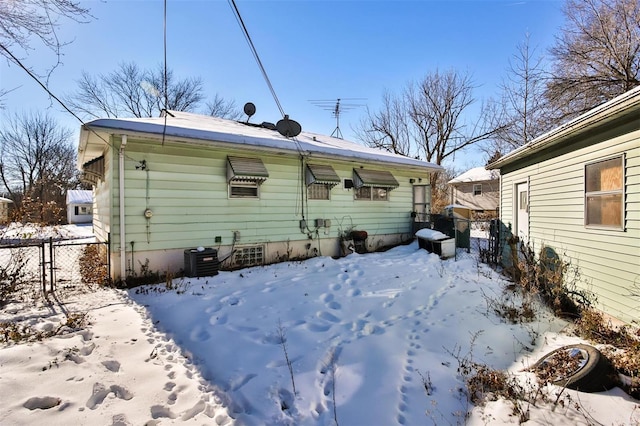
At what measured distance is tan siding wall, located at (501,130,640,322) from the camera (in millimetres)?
4160

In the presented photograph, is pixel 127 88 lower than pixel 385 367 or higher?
higher

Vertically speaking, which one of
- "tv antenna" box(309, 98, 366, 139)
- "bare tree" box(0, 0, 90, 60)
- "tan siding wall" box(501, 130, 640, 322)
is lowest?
"tan siding wall" box(501, 130, 640, 322)

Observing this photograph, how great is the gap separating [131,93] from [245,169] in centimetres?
2193

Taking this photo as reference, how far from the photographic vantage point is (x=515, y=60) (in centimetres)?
1581

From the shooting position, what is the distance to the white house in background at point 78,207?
27078 mm

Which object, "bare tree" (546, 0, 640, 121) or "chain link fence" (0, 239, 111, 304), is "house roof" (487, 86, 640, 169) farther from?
"chain link fence" (0, 239, 111, 304)

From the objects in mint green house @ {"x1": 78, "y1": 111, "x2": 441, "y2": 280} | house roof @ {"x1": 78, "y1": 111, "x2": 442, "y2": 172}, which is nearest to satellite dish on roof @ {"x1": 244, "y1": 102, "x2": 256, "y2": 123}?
mint green house @ {"x1": 78, "y1": 111, "x2": 441, "y2": 280}

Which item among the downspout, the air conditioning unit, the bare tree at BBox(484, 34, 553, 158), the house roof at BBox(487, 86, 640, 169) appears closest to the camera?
the house roof at BBox(487, 86, 640, 169)

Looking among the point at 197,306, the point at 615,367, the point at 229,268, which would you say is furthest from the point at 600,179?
the point at 229,268

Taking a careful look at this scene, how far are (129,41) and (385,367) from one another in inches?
254

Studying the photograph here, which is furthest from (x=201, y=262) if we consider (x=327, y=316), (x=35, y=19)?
(x=35, y=19)

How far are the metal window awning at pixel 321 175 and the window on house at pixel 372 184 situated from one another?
0.93 metres

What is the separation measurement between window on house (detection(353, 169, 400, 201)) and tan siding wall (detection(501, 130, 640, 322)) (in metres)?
3.74

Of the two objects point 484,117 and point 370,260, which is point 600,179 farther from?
point 484,117
